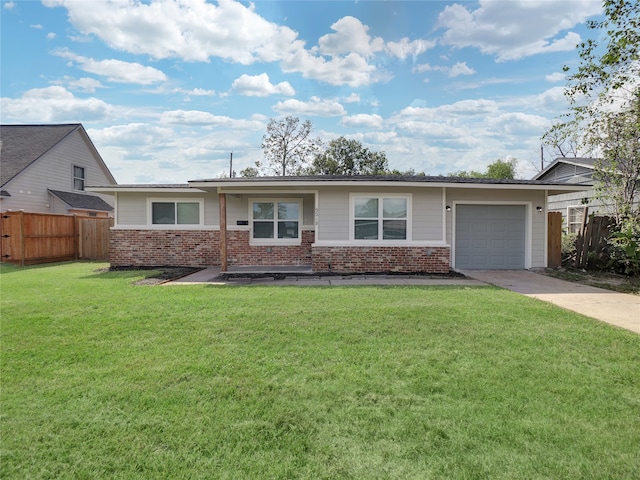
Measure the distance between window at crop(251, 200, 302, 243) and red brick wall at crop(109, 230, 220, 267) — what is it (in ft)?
5.44

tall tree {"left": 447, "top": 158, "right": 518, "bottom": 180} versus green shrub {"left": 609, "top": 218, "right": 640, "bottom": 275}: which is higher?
tall tree {"left": 447, "top": 158, "right": 518, "bottom": 180}

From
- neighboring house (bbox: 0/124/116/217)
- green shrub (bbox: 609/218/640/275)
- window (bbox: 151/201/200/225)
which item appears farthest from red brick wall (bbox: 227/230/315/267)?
neighboring house (bbox: 0/124/116/217)

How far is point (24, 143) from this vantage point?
20.0 m

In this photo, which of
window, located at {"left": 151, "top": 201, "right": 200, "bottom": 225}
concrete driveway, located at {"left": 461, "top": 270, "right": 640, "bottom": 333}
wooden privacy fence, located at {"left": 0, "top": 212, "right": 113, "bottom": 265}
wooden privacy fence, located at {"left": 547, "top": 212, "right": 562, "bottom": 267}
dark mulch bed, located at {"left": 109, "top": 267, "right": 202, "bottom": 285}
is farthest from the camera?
wooden privacy fence, located at {"left": 0, "top": 212, "right": 113, "bottom": 265}

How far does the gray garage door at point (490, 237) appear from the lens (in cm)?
1227

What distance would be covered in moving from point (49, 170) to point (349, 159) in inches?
966

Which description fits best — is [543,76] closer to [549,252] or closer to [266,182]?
[549,252]

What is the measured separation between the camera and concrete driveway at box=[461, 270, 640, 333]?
245 inches

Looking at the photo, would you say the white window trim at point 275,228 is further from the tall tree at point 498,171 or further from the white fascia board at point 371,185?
the tall tree at point 498,171

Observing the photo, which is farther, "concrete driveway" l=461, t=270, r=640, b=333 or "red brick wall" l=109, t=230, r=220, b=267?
"red brick wall" l=109, t=230, r=220, b=267

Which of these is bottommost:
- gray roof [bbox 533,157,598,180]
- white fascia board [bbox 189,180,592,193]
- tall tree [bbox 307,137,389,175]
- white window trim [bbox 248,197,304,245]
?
white window trim [bbox 248,197,304,245]

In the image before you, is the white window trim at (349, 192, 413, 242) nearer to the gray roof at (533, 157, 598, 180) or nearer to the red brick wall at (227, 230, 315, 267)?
the red brick wall at (227, 230, 315, 267)

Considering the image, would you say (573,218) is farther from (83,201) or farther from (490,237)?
(83,201)

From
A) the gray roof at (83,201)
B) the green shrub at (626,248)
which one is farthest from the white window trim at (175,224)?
the green shrub at (626,248)
